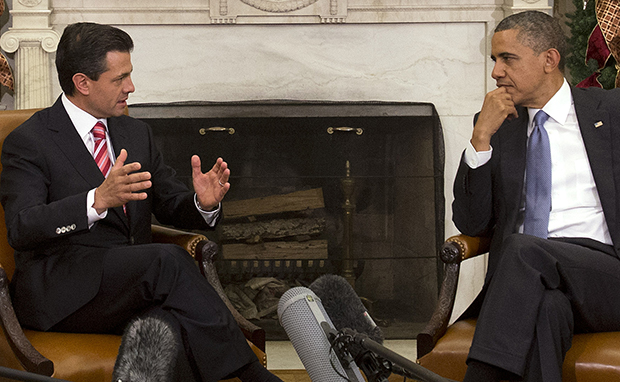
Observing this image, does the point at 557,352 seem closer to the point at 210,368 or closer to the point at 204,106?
the point at 210,368

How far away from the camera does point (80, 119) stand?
187 cm

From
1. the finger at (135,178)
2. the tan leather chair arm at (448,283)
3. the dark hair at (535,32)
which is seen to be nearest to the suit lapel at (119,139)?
the finger at (135,178)

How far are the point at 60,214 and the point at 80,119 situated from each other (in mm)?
393

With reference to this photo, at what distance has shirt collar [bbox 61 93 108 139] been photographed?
1.86 metres

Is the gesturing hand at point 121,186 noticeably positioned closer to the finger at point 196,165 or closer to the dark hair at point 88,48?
the finger at point 196,165

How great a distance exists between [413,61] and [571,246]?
1.68 meters

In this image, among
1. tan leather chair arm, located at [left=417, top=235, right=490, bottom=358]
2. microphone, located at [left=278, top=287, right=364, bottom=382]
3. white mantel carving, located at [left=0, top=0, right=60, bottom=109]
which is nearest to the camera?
microphone, located at [left=278, top=287, right=364, bottom=382]

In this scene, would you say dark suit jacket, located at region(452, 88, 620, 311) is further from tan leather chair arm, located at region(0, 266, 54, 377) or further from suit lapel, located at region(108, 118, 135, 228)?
tan leather chair arm, located at region(0, 266, 54, 377)

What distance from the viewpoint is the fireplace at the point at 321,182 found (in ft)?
10.1

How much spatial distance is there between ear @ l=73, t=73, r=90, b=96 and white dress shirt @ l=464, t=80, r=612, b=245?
110 cm

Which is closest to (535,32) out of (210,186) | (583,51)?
(210,186)

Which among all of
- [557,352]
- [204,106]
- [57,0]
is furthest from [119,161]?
[57,0]

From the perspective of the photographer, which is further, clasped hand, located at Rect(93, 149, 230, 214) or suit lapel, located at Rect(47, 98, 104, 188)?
suit lapel, located at Rect(47, 98, 104, 188)

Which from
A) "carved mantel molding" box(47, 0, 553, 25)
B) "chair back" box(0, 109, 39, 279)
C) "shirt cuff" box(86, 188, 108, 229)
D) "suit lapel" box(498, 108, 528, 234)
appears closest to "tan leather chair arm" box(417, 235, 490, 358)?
"suit lapel" box(498, 108, 528, 234)
